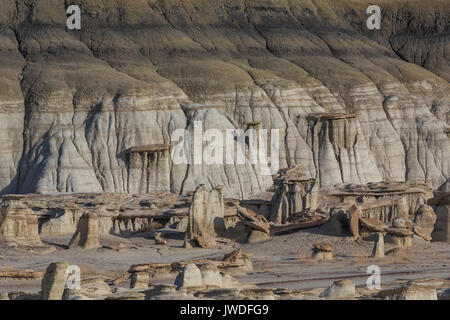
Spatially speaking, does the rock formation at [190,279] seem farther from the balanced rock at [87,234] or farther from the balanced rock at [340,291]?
the balanced rock at [87,234]

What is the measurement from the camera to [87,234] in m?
72.7

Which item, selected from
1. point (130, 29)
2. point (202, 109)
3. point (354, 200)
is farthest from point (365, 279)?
point (130, 29)

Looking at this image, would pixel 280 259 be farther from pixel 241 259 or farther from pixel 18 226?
pixel 18 226

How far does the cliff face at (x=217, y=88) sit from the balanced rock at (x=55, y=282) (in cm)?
5861

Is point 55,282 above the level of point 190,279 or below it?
above

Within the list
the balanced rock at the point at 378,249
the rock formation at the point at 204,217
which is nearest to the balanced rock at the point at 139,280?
the balanced rock at the point at 378,249

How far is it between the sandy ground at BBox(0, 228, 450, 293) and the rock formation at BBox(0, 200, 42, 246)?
4.36 ft

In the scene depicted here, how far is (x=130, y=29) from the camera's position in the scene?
135m

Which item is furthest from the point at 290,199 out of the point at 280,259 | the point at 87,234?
the point at 280,259

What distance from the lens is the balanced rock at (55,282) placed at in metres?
44.5

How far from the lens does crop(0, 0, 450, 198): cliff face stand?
110 m

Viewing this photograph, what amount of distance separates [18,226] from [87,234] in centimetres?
392

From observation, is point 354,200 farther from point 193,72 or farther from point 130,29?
point 130,29
